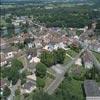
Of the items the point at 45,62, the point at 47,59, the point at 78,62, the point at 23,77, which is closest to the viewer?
the point at 23,77

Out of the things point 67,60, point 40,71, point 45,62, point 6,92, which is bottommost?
point 67,60

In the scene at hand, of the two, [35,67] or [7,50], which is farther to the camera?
[7,50]

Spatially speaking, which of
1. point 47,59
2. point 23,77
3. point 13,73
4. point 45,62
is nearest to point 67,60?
point 47,59

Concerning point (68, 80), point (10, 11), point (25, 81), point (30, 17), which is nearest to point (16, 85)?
point (25, 81)

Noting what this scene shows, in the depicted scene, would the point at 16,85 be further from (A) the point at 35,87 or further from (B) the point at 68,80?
(B) the point at 68,80

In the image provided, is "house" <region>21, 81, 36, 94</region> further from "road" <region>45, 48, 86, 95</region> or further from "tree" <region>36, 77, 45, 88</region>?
"road" <region>45, 48, 86, 95</region>

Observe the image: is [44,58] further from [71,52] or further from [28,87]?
[28,87]
